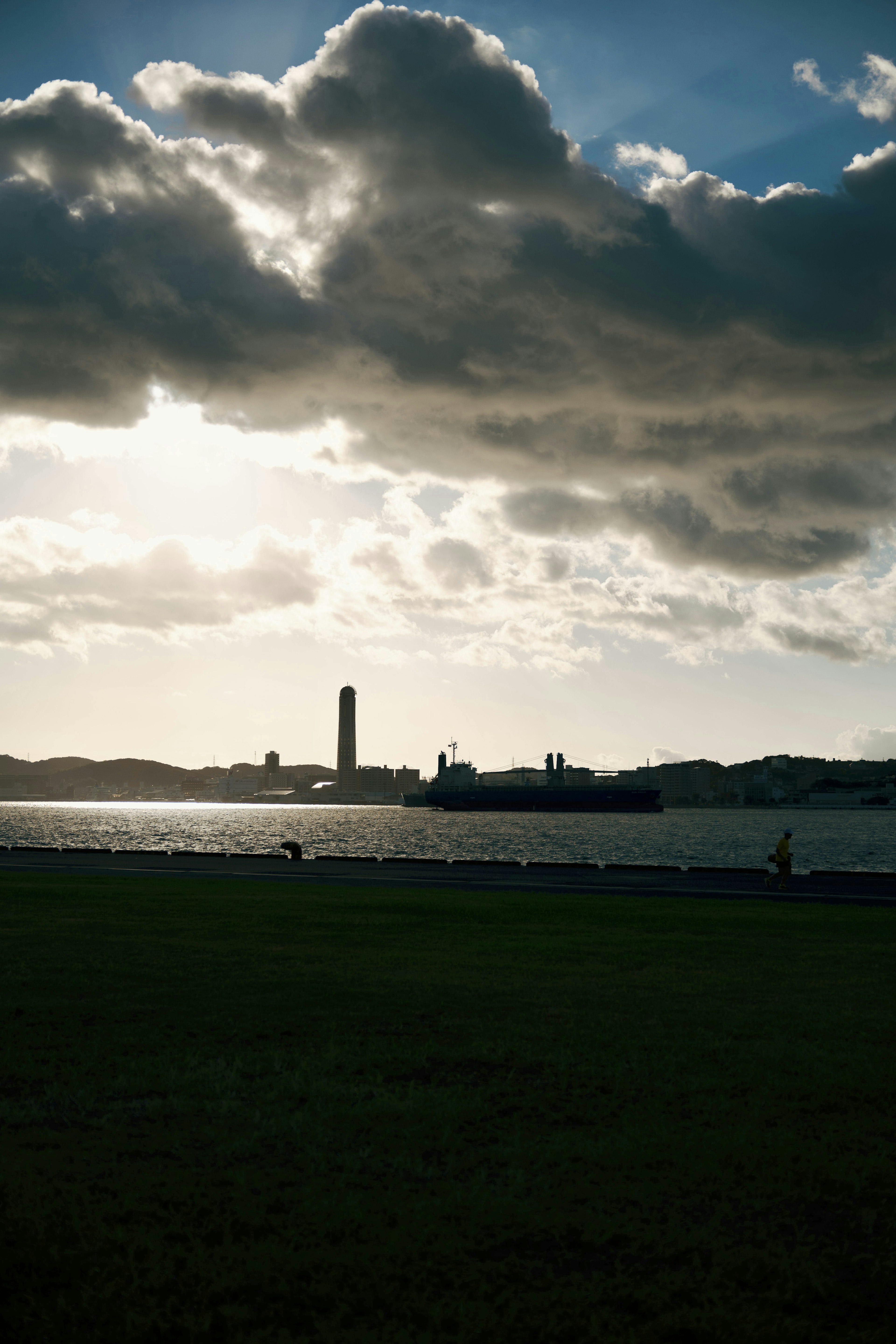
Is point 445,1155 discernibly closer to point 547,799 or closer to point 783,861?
point 783,861

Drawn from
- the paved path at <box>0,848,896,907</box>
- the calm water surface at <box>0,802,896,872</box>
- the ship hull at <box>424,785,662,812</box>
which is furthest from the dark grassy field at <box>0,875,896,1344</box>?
the ship hull at <box>424,785,662,812</box>

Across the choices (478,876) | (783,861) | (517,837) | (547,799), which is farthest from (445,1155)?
(547,799)

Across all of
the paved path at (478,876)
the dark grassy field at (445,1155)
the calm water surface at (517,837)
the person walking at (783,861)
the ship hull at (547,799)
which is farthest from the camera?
the ship hull at (547,799)

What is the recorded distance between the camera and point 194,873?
3077 cm

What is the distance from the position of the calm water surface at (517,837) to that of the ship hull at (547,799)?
7.44ft

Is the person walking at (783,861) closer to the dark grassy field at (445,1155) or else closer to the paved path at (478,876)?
the paved path at (478,876)

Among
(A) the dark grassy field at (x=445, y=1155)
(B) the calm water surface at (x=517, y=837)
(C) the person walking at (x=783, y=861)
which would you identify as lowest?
(B) the calm water surface at (x=517, y=837)

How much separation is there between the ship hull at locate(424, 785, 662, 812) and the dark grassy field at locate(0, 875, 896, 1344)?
501 feet

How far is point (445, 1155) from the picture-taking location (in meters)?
5.19

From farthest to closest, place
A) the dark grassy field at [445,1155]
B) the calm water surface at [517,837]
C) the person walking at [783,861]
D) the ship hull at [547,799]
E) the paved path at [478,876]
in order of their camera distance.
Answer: the ship hull at [547,799] → the calm water surface at [517,837] → the person walking at [783,861] → the paved path at [478,876] → the dark grassy field at [445,1155]

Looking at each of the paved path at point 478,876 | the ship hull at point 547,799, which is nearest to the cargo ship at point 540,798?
the ship hull at point 547,799

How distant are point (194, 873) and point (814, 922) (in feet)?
66.2

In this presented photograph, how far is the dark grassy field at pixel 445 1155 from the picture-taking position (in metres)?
3.69

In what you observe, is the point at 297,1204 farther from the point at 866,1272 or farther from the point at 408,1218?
the point at 866,1272
